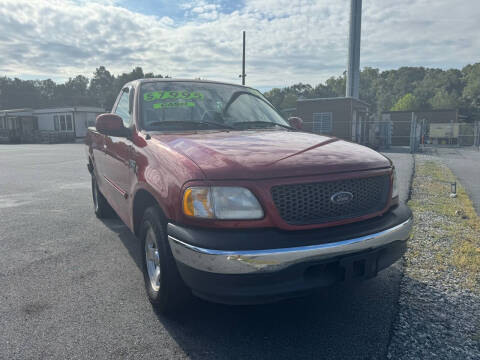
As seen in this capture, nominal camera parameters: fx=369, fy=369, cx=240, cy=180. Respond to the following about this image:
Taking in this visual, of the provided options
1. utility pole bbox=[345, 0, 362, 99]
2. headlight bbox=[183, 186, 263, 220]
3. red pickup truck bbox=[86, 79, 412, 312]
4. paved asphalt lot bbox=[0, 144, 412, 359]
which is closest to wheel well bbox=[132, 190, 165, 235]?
red pickup truck bbox=[86, 79, 412, 312]

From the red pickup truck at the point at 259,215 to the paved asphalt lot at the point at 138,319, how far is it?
11.3 inches

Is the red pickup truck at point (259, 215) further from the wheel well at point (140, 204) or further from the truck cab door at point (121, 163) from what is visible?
the truck cab door at point (121, 163)

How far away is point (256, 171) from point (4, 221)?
16.1 feet

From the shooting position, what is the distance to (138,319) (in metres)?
2.70

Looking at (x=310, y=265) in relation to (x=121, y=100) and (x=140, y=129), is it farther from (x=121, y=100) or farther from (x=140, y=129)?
(x=121, y=100)

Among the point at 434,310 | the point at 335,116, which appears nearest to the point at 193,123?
the point at 434,310

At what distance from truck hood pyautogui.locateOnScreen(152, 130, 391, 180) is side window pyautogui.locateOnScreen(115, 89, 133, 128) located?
33.1 inches

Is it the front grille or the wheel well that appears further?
the wheel well

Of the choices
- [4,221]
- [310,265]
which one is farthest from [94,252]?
[310,265]

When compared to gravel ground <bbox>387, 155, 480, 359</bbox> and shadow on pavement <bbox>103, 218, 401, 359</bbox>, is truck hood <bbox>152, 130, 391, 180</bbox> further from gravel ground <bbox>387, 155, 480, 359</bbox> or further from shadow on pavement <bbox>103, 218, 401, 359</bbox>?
gravel ground <bbox>387, 155, 480, 359</bbox>

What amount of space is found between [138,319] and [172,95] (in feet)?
6.85

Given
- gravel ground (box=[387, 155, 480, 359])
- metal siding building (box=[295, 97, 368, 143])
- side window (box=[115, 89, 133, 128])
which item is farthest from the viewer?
metal siding building (box=[295, 97, 368, 143])

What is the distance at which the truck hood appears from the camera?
7.36ft

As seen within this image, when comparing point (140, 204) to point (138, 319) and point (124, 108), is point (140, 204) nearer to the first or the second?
point (138, 319)
